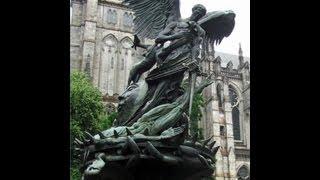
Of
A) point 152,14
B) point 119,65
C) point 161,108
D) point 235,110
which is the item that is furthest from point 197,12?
point 235,110

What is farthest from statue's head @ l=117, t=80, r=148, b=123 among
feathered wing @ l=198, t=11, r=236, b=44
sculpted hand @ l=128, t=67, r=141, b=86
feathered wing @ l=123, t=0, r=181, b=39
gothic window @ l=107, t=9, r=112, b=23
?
gothic window @ l=107, t=9, r=112, b=23

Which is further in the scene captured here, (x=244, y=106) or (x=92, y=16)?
(x=244, y=106)

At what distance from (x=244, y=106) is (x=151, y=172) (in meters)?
38.0

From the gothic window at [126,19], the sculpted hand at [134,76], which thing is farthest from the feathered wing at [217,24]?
the gothic window at [126,19]

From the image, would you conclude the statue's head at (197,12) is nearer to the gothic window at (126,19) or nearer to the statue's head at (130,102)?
the statue's head at (130,102)

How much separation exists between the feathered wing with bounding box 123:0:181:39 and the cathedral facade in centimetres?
2598

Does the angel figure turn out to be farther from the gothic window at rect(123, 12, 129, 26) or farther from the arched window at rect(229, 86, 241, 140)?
the arched window at rect(229, 86, 241, 140)

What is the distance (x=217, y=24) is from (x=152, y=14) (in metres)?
1.02
